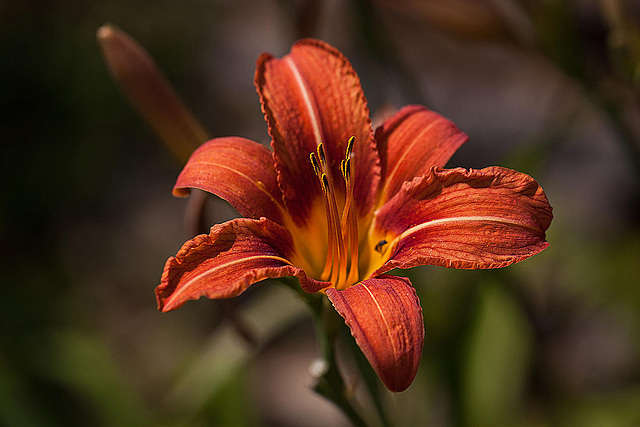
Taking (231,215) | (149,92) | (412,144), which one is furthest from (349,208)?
(231,215)

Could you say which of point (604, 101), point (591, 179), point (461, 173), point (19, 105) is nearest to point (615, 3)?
point (604, 101)

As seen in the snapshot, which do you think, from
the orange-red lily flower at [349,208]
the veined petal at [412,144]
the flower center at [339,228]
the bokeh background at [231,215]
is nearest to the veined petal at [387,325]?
the orange-red lily flower at [349,208]

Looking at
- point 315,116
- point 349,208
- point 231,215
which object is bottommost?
point 231,215

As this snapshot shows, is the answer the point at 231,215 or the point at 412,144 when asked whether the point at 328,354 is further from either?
the point at 231,215

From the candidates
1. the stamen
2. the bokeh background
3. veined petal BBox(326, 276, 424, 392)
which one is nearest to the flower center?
the stamen

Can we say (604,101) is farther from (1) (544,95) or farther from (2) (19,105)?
(2) (19,105)

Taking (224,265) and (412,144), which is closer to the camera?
(224,265)
